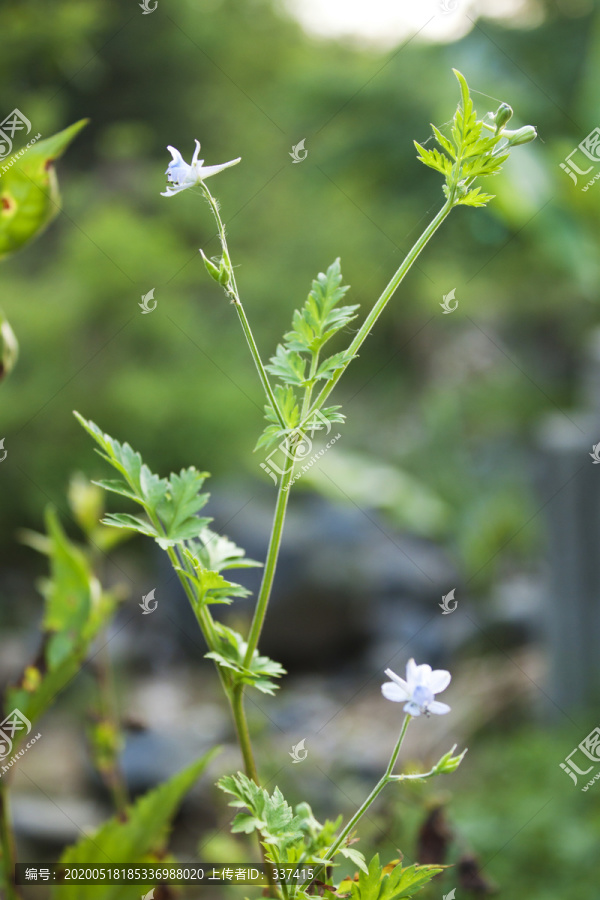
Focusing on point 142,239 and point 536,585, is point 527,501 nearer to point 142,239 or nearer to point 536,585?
point 536,585

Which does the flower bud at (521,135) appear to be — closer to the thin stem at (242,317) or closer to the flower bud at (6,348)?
the thin stem at (242,317)

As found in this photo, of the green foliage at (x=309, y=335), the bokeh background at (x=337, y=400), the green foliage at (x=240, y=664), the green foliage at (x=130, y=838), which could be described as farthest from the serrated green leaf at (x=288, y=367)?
the bokeh background at (x=337, y=400)

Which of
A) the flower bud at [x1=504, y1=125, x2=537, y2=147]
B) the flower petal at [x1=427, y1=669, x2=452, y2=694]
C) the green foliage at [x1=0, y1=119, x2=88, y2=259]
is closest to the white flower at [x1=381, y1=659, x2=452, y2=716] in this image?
the flower petal at [x1=427, y1=669, x2=452, y2=694]

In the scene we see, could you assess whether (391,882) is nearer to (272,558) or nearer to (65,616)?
(272,558)

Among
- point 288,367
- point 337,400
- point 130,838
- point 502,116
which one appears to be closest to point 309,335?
point 288,367

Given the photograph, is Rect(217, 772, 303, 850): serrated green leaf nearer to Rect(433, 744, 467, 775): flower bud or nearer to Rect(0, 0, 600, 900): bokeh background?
Rect(433, 744, 467, 775): flower bud

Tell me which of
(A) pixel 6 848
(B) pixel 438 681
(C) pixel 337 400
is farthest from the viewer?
(C) pixel 337 400
